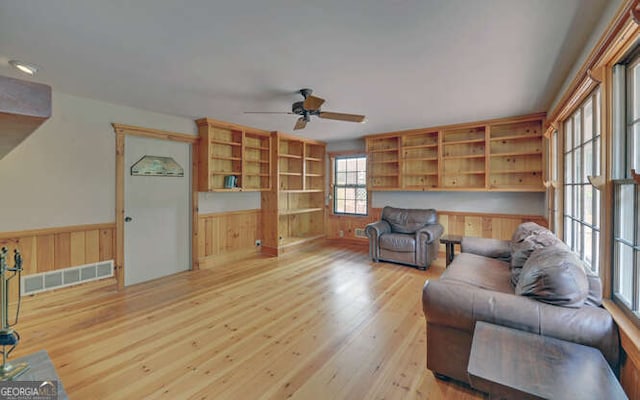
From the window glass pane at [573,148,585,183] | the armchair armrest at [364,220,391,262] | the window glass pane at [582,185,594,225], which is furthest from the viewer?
the armchair armrest at [364,220,391,262]

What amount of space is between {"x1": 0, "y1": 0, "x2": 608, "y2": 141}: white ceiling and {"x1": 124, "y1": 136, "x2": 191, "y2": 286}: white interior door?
846 millimetres

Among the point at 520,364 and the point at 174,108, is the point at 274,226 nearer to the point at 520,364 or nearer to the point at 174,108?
the point at 174,108

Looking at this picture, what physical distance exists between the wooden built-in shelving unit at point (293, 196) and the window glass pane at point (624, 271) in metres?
4.63

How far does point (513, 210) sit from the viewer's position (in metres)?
4.91

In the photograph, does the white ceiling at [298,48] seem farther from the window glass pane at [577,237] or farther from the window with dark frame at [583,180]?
the window glass pane at [577,237]

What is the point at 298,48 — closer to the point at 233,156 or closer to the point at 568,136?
the point at 568,136

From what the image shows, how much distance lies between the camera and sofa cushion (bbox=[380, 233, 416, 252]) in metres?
4.66

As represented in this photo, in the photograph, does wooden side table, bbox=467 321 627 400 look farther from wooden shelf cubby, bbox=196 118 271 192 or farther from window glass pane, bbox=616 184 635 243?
wooden shelf cubby, bbox=196 118 271 192

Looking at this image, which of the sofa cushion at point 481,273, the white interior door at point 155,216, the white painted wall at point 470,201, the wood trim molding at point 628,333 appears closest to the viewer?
the wood trim molding at point 628,333

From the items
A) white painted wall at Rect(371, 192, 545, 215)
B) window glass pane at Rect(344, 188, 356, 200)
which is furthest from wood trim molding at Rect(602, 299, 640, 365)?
window glass pane at Rect(344, 188, 356, 200)

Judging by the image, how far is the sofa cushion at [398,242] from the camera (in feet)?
15.3

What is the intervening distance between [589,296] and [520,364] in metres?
0.86

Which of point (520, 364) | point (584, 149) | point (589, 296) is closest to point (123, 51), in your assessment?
point (520, 364)

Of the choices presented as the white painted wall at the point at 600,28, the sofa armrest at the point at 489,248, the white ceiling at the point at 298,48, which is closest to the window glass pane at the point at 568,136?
the white ceiling at the point at 298,48
